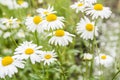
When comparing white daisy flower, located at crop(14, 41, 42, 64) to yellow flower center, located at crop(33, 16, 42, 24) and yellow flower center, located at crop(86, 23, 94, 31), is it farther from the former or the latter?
yellow flower center, located at crop(86, 23, 94, 31)

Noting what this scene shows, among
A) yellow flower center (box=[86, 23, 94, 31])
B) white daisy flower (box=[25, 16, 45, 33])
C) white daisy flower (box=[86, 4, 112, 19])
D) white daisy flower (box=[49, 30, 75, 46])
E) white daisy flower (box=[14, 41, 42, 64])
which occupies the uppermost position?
white daisy flower (box=[86, 4, 112, 19])

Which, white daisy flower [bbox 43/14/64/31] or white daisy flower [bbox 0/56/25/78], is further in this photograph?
white daisy flower [bbox 43/14/64/31]

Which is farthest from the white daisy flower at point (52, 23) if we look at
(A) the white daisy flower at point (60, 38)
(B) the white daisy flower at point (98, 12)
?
(B) the white daisy flower at point (98, 12)

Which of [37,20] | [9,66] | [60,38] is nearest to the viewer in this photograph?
[9,66]

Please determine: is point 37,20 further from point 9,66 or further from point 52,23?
point 9,66

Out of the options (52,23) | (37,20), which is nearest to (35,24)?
(37,20)

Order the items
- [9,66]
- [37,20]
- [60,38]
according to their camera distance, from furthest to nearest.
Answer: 1. [37,20]
2. [60,38]
3. [9,66]

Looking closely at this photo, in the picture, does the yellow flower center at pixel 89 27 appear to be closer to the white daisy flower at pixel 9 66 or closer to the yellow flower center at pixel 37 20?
the yellow flower center at pixel 37 20

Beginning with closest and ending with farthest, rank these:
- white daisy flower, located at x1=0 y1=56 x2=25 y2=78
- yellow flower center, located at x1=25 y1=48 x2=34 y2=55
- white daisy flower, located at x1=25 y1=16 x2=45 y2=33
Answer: white daisy flower, located at x1=0 y1=56 x2=25 y2=78 → yellow flower center, located at x1=25 y1=48 x2=34 y2=55 → white daisy flower, located at x1=25 y1=16 x2=45 y2=33

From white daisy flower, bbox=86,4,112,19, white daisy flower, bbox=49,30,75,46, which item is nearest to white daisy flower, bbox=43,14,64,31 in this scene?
white daisy flower, bbox=49,30,75,46
